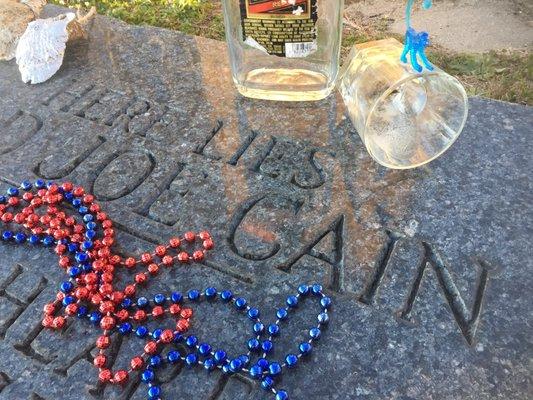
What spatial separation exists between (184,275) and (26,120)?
0.51m

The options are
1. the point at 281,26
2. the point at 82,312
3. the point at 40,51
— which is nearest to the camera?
the point at 82,312

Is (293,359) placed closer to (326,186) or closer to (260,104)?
(326,186)

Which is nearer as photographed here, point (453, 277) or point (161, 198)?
point (453, 277)

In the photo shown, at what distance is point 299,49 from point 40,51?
56 cm

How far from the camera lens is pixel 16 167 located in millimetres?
1019

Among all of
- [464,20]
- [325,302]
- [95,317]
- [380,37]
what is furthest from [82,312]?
[464,20]

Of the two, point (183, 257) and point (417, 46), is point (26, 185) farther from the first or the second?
point (417, 46)

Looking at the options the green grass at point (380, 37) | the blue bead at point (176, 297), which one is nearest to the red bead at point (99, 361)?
the blue bead at point (176, 297)

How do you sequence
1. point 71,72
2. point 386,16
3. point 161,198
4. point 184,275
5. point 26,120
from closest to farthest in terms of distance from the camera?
point 184,275, point 161,198, point 26,120, point 71,72, point 386,16

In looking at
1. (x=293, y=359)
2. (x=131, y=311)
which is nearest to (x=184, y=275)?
(x=131, y=311)

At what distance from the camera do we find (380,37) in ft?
6.53

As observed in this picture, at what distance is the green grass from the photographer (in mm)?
1773

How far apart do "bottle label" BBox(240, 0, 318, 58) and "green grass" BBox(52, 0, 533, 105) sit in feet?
2.98

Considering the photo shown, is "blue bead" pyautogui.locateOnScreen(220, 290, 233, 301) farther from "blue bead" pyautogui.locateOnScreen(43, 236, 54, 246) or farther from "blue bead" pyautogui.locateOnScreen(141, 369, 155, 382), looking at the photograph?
"blue bead" pyautogui.locateOnScreen(43, 236, 54, 246)
